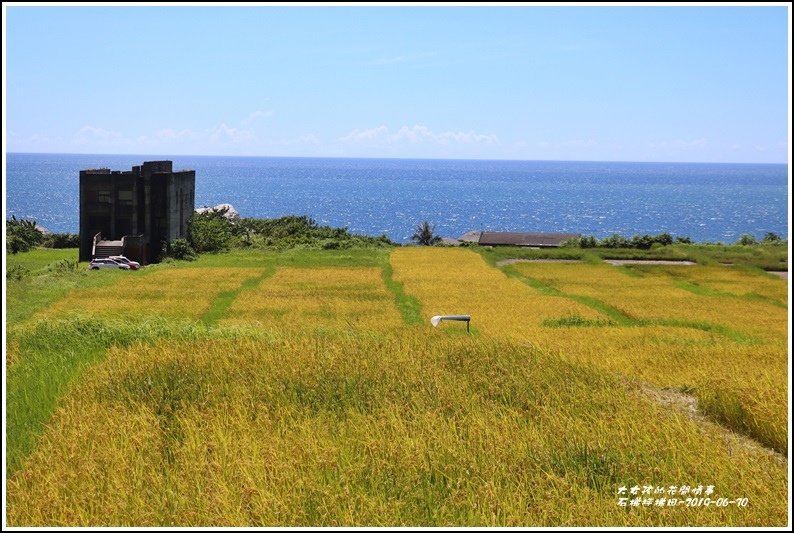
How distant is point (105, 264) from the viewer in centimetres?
3819

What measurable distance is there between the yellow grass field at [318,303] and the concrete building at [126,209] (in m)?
8.96

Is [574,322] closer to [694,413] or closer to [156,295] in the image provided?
[694,413]

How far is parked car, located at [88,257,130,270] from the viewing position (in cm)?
3797

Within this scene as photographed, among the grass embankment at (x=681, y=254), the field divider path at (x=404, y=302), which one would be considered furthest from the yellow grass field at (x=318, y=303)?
the grass embankment at (x=681, y=254)

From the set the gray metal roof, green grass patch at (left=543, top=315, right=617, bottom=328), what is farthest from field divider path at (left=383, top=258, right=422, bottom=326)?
the gray metal roof

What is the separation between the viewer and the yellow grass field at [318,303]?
23.3m

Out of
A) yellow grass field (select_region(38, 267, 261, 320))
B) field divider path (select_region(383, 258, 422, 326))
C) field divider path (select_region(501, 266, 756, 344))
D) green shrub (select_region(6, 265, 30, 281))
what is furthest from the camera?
green shrub (select_region(6, 265, 30, 281))

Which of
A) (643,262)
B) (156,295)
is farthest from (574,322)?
(643,262)

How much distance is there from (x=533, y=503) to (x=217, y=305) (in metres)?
21.4

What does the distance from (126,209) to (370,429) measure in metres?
36.7

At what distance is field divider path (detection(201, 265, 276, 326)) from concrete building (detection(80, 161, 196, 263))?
26.0 feet

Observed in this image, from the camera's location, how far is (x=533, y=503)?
7262 millimetres

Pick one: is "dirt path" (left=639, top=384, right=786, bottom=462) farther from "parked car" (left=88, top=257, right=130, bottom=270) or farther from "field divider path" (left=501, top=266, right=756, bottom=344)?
"parked car" (left=88, top=257, right=130, bottom=270)

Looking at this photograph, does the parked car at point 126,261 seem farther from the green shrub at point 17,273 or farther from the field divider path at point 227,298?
the field divider path at point 227,298
